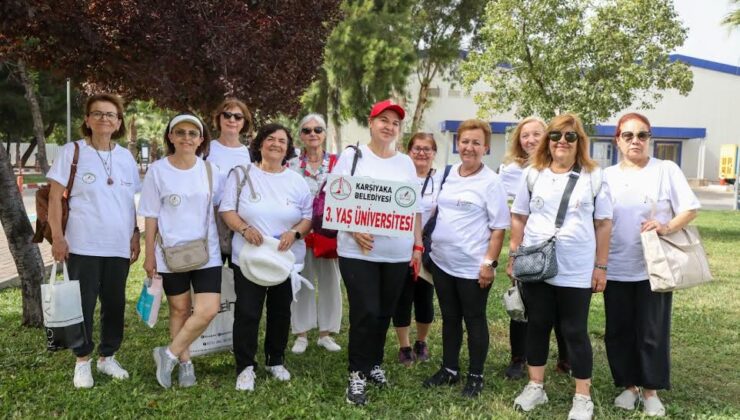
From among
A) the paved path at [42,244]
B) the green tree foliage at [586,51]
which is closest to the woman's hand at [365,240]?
the paved path at [42,244]

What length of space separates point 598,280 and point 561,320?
A: 349 mm

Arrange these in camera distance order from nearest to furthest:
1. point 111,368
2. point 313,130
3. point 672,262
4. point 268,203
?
1. point 672,262
2. point 268,203
3. point 111,368
4. point 313,130

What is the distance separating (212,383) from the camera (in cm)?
465

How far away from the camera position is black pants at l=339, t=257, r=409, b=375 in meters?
4.26

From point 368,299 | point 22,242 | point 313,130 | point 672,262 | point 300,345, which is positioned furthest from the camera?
point 22,242

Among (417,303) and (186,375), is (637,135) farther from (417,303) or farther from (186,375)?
(186,375)

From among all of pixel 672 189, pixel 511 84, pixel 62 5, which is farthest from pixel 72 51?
pixel 511 84

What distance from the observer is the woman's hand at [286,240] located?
433cm

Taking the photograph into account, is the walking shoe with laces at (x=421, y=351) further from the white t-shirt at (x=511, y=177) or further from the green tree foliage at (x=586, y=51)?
the green tree foliage at (x=586, y=51)

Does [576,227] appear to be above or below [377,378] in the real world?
above

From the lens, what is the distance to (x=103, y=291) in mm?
4512

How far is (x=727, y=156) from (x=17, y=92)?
1391 inches

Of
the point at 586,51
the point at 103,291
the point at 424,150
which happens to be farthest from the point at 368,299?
the point at 586,51

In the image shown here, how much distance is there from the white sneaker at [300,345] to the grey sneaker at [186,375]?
1.07m
